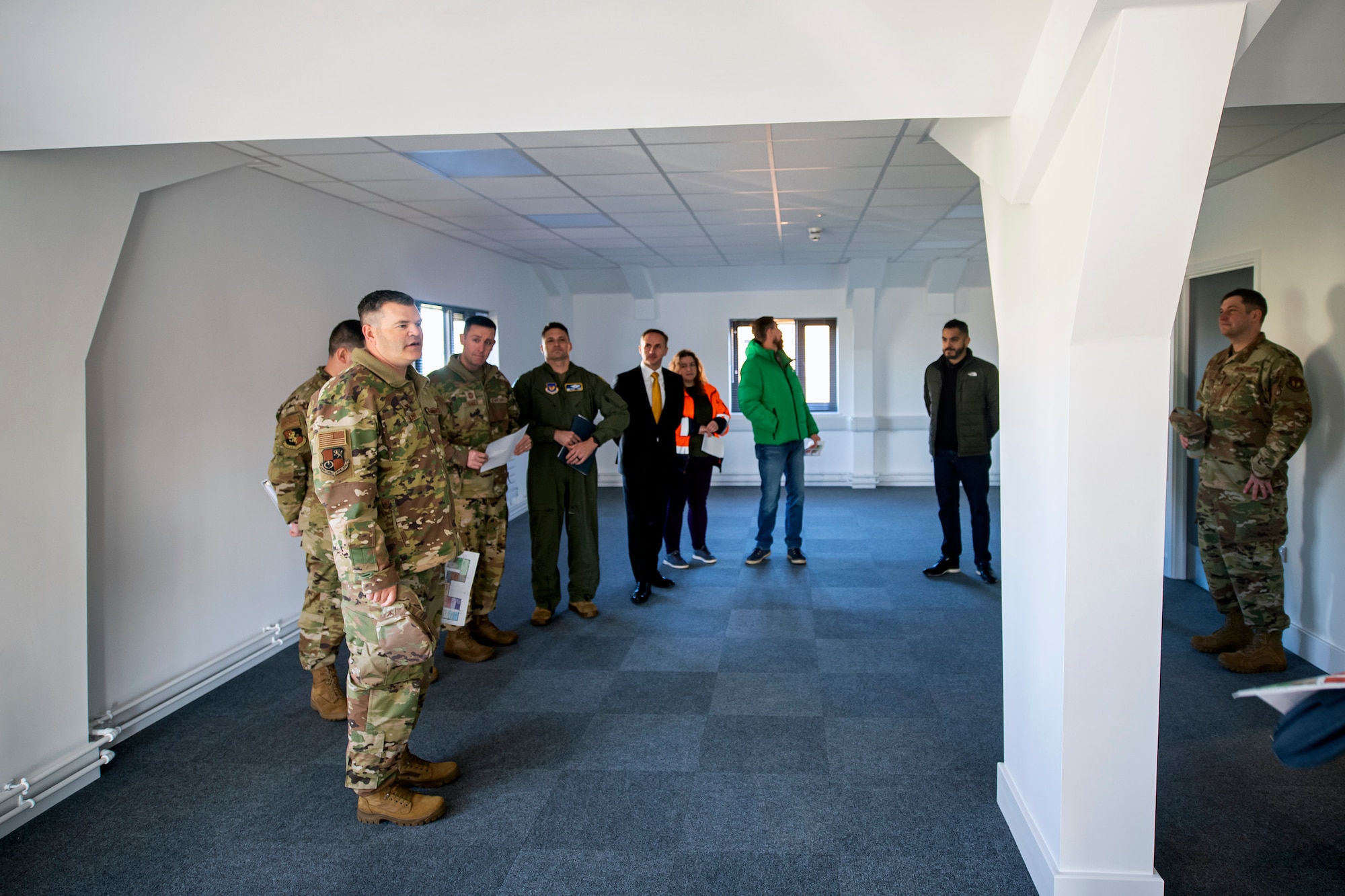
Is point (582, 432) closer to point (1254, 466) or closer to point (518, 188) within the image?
point (518, 188)

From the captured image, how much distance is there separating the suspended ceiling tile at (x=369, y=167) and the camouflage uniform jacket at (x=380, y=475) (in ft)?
6.04

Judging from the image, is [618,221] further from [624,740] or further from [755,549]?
[624,740]

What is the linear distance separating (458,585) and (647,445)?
2.28 meters

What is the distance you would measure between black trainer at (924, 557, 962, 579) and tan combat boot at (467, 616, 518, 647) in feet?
9.30

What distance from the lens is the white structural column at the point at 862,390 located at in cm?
921

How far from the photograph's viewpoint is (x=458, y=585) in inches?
109

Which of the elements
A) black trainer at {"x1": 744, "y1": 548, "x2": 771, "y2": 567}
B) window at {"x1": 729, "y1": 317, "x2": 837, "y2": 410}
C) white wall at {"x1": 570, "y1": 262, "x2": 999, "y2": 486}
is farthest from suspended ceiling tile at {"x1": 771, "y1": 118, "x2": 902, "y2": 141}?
window at {"x1": 729, "y1": 317, "x2": 837, "y2": 410}

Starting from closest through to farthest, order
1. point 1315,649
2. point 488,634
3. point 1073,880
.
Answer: point 1073,880
point 1315,649
point 488,634

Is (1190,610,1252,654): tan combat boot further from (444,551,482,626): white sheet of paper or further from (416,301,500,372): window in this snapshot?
(416,301,500,372): window

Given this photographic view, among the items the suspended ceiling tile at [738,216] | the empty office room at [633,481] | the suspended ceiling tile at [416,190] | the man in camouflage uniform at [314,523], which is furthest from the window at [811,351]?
the man in camouflage uniform at [314,523]

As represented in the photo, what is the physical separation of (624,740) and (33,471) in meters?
2.25

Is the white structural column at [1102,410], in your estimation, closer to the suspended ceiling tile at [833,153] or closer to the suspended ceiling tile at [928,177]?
the suspended ceiling tile at [833,153]

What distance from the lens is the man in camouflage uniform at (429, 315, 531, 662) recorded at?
3.79 m

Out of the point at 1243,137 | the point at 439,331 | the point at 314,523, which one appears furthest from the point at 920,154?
the point at 439,331
